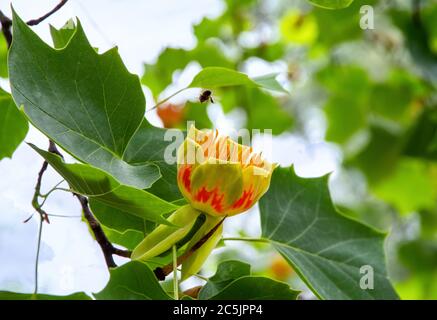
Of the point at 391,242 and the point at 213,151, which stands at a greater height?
the point at 391,242

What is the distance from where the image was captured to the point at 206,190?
1.32 feet

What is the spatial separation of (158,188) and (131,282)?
0.30ft

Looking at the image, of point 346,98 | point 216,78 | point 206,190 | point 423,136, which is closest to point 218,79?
point 216,78

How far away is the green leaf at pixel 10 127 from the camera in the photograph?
542 millimetres

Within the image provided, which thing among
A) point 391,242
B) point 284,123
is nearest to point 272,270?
point 284,123

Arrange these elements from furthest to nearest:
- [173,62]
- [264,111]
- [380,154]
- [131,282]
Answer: [380,154] < [264,111] < [173,62] < [131,282]

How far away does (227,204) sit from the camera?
16.0 inches

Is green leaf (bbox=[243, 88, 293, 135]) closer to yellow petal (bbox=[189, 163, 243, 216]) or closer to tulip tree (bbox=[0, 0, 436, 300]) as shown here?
tulip tree (bbox=[0, 0, 436, 300])

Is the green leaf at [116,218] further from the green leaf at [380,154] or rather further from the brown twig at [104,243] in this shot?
the green leaf at [380,154]

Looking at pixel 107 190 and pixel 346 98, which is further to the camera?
pixel 346 98

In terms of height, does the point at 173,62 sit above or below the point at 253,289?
above

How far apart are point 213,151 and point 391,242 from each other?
1749 millimetres

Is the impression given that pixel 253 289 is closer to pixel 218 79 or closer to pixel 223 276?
pixel 223 276
